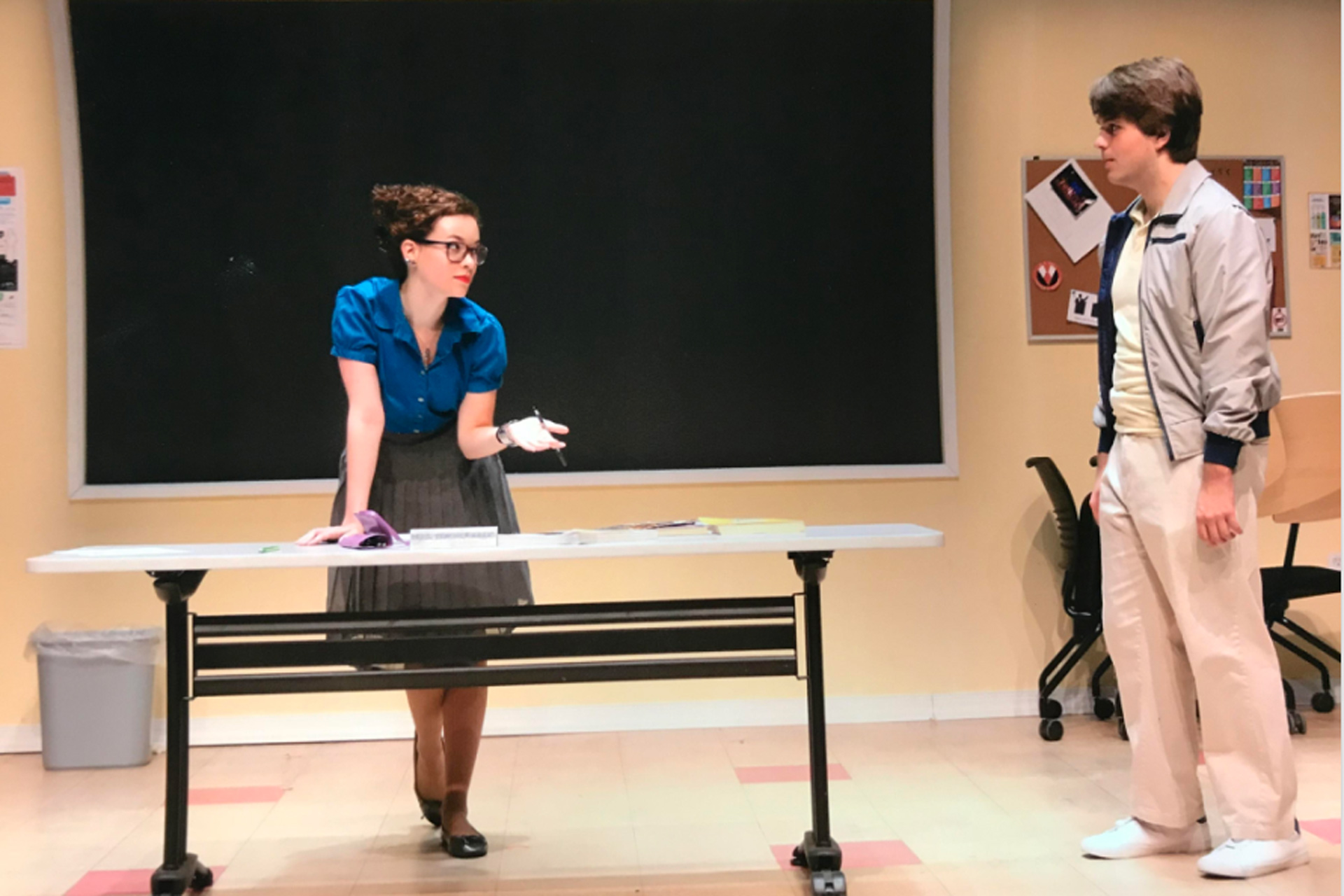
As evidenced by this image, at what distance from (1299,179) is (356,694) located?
3852 millimetres

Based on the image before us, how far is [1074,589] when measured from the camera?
14.1 feet

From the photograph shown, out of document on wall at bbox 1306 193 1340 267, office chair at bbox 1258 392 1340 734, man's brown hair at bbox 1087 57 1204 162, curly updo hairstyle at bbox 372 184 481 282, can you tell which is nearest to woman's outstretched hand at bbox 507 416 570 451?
curly updo hairstyle at bbox 372 184 481 282

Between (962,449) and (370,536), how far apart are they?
2633mm

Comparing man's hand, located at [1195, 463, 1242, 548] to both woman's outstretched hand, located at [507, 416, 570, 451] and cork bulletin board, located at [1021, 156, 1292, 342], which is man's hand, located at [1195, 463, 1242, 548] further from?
cork bulletin board, located at [1021, 156, 1292, 342]

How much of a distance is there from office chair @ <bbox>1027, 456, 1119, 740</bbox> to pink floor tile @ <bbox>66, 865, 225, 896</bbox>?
103 inches

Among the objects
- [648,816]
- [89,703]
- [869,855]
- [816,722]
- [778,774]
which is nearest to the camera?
[816,722]

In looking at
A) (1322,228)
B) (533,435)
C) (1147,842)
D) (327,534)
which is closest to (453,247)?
(533,435)

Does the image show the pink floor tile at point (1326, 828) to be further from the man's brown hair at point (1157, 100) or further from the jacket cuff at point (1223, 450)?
the man's brown hair at point (1157, 100)

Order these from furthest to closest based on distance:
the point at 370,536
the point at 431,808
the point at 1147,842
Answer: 1. the point at 431,808
2. the point at 1147,842
3. the point at 370,536

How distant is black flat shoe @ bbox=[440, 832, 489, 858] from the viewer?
9.78ft

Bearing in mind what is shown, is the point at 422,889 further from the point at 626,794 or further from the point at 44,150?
the point at 44,150

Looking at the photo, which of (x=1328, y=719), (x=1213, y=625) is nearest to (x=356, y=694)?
(x=1213, y=625)

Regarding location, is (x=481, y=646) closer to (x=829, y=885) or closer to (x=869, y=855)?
(x=829, y=885)

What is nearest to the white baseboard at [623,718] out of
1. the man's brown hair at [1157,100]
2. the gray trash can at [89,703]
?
the gray trash can at [89,703]
